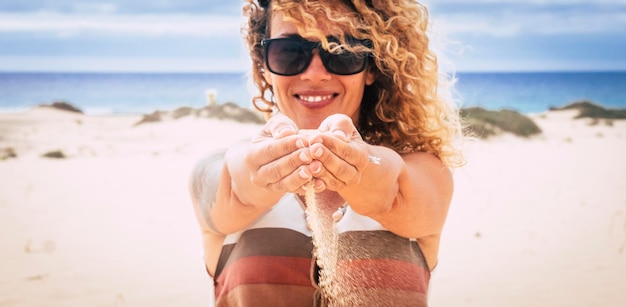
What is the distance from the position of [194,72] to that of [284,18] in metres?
56.7

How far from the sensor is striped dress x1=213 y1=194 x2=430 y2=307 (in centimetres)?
199

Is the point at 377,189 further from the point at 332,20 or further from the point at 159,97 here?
the point at 159,97

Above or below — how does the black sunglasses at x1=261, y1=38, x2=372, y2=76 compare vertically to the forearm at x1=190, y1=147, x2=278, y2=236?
above

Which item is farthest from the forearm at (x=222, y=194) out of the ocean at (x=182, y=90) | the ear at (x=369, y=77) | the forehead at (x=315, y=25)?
the ocean at (x=182, y=90)

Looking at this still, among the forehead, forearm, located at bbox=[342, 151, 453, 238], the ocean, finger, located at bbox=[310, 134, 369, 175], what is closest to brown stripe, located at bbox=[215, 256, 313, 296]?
forearm, located at bbox=[342, 151, 453, 238]

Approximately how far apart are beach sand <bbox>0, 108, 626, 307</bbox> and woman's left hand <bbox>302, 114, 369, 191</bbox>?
2.79 feet

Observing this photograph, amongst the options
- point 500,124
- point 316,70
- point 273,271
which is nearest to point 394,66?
point 316,70

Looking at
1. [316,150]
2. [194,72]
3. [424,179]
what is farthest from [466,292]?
[194,72]

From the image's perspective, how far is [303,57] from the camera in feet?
7.52

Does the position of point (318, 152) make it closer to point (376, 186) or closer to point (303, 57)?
point (376, 186)

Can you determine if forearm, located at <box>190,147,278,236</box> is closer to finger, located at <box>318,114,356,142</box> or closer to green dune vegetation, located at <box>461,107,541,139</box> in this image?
finger, located at <box>318,114,356,142</box>

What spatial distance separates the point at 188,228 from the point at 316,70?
13.3 feet

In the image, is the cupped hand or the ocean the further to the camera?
the ocean

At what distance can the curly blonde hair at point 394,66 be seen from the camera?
2229 mm
